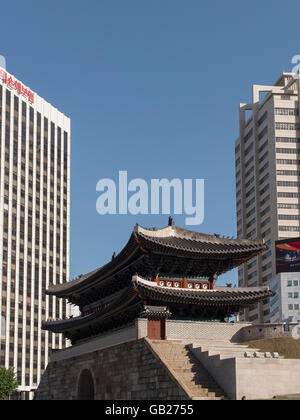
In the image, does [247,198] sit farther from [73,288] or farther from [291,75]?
[73,288]

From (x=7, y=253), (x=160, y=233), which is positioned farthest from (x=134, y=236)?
(x=7, y=253)

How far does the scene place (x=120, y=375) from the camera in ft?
170

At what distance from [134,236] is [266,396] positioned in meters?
16.3

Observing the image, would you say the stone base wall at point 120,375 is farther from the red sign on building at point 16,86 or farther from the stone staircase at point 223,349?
the red sign on building at point 16,86

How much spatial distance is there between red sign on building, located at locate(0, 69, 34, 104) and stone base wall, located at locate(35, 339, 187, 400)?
232ft

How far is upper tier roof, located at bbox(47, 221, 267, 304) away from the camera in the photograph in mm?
53844

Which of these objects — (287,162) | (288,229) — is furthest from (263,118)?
(288,229)

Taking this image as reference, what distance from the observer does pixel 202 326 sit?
176 feet

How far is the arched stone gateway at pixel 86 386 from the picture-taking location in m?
59.9

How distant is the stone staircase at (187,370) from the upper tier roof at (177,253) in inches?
303

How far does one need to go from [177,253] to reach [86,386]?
52.8 ft

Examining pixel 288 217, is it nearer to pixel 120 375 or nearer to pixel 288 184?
pixel 288 184

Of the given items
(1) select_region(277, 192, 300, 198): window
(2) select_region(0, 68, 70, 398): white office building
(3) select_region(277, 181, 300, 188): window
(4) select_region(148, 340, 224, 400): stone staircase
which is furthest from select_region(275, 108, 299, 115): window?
(4) select_region(148, 340, 224, 400): stone staircase

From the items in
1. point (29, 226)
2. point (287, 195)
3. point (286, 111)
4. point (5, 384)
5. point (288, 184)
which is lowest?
point (5, 384)
